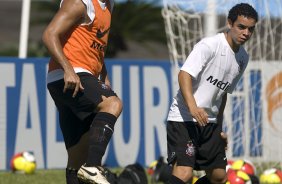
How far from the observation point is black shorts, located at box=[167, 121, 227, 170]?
8039 millimetres

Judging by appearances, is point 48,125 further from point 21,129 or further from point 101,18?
point 101,18

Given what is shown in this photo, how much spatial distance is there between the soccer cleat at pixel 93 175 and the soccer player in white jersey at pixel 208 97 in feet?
3.07

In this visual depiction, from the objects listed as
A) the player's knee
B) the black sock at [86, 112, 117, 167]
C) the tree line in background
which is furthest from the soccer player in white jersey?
the tree line in background

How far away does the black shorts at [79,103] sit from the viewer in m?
7.55

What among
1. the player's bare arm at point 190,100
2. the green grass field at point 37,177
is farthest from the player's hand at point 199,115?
the green grass field at point 37,177

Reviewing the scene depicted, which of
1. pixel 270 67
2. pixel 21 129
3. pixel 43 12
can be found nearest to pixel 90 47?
pixel 21 129

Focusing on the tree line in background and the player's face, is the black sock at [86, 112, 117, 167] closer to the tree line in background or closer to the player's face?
the player's face

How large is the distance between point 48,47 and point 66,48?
0.27 m

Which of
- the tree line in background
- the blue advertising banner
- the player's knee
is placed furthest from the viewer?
the tree line in background

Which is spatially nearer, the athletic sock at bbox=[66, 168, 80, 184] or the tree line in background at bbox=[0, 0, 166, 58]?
the athletic sock at bbox=[66, 168, 80, 184]

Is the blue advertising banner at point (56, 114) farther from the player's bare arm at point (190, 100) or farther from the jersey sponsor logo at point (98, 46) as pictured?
the player's bare arm at point (190, 100)

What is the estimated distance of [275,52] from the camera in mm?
14508

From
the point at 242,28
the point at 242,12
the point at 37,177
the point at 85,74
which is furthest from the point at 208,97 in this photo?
the point at 37,177

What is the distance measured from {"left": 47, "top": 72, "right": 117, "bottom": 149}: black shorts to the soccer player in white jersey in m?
0.73
